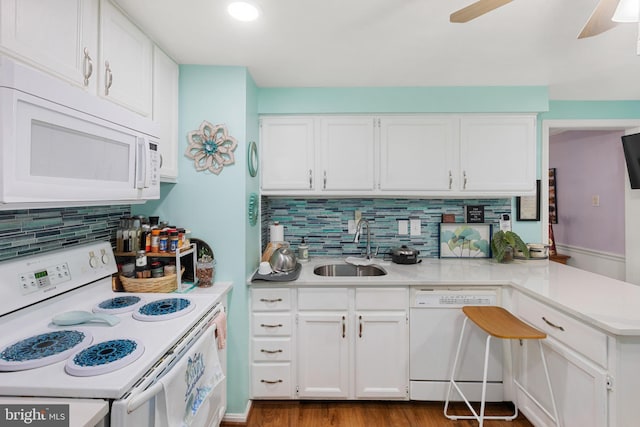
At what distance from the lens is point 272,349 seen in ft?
6.75

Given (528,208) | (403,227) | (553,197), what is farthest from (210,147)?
(553,197)

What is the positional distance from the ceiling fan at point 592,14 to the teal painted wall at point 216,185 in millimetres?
1325

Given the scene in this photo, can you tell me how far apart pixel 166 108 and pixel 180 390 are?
4.98 feet

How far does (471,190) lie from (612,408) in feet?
4.82

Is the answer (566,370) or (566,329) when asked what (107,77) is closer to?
(566,329)

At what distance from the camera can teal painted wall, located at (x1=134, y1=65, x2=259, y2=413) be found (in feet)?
6.43

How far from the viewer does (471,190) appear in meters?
2.37

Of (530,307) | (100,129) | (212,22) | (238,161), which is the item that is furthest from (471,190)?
(100,129)

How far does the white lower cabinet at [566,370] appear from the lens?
1.37m

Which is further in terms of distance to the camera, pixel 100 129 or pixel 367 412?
pixel 367 412

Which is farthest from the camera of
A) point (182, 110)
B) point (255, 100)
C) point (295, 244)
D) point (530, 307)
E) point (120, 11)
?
point (295, 244)

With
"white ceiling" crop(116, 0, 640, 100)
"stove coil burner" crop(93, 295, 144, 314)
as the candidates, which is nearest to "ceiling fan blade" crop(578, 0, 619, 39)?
"white ceiling" crop(116, 0, 640, 100)

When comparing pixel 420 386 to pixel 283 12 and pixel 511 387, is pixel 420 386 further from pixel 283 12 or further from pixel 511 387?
pixel 283 12

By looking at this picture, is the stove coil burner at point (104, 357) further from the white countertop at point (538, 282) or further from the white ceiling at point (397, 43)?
the white ceiling at point (397, 43)
